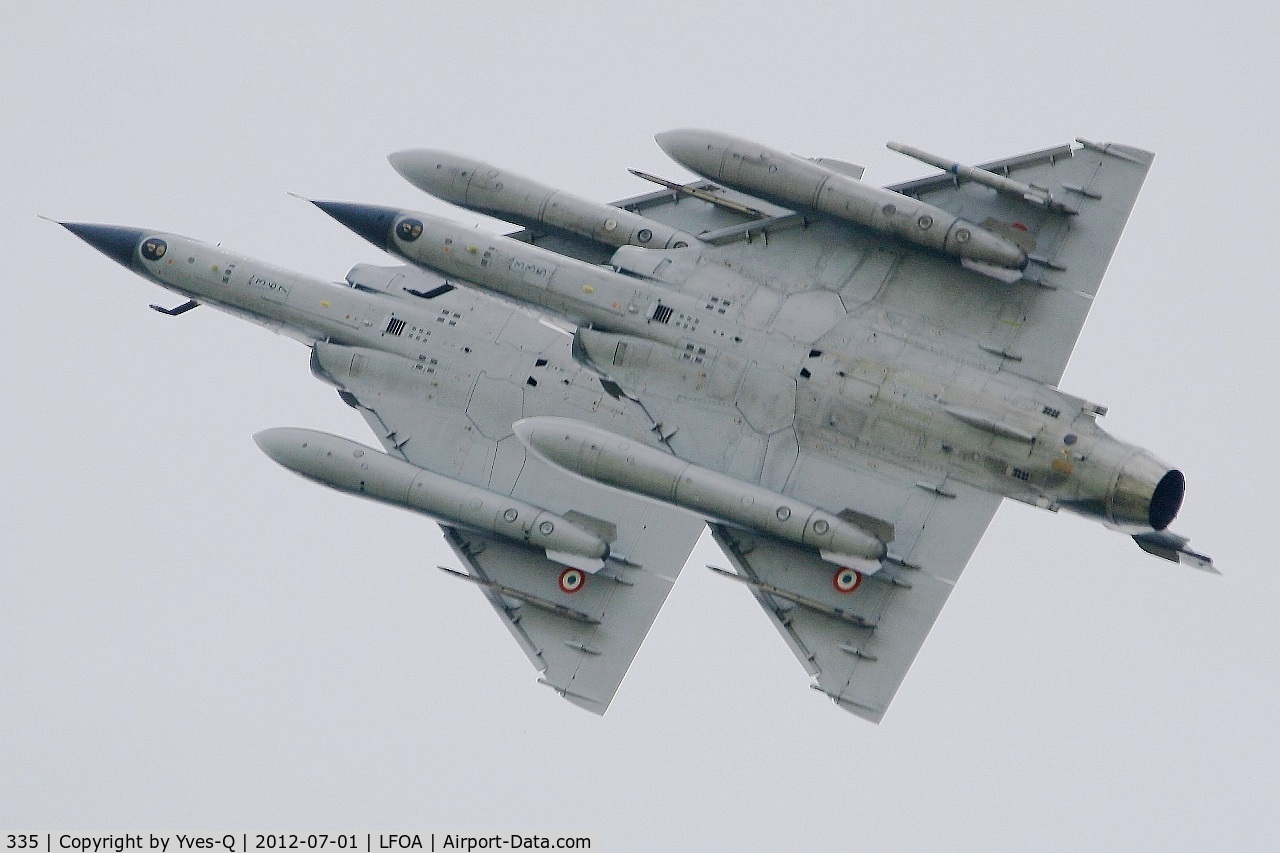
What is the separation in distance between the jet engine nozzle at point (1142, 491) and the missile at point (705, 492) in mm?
3409

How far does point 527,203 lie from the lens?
3647 centimetres

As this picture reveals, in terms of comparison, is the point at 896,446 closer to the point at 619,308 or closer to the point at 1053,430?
the point at 1053,430

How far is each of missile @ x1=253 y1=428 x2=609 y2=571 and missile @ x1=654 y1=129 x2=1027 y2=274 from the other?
578cm

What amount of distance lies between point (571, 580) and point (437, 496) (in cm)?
262

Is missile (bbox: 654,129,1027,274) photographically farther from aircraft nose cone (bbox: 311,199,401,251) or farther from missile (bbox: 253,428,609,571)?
missile (bbox: 253,428,609,571)

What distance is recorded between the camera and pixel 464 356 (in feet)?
123

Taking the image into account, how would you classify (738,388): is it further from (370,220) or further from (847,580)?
(370,220)

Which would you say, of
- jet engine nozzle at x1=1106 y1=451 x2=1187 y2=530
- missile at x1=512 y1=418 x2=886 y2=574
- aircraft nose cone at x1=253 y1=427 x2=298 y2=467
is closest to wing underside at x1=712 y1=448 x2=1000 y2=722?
missile at x1=512 y1=418 x2=886 y2=574

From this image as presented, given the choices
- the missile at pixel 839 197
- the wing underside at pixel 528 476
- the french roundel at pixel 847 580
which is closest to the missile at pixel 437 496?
the wing underside at pixel 528 476

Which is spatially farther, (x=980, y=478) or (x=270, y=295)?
(x=270, y=295)

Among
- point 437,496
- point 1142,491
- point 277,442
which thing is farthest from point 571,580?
point 1142,491

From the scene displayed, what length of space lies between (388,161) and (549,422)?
5.61 metres

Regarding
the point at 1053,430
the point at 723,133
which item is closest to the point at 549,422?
the point at 723,133

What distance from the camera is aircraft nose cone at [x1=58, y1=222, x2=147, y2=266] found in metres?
38.2
